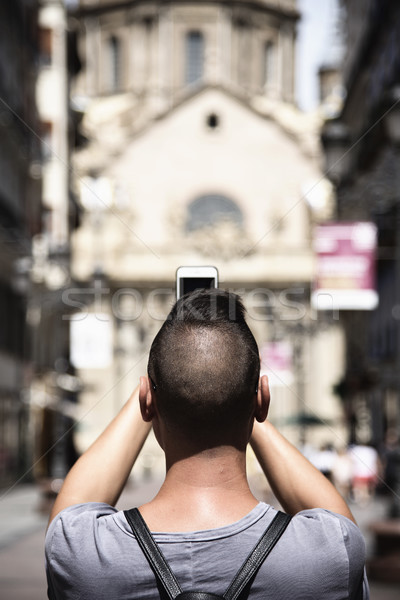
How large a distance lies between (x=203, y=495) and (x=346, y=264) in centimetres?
1451

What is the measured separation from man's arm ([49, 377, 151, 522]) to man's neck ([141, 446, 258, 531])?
0.12 metres

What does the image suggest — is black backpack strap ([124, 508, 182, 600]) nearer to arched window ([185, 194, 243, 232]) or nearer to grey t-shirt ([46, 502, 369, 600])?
grey t-shirt ([46, 502, 369, 600])

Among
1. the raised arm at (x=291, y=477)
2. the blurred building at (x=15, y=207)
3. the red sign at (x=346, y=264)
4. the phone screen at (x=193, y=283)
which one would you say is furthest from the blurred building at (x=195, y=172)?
the raised arm at (x=291, y=477)

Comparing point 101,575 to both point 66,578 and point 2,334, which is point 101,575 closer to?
point 66,578

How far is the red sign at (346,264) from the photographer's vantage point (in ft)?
55.4

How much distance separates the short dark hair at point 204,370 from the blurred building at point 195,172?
32927 mm

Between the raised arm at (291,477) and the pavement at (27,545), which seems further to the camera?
the pavement at (27,545)

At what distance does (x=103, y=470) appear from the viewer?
2.73m

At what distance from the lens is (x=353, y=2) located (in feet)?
166

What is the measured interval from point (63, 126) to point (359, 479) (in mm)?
22658

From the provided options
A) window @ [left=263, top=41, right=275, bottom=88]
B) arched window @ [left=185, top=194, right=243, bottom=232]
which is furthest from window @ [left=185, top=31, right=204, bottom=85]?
arched window @ [left=185, top=194, right=243, bottom=232]

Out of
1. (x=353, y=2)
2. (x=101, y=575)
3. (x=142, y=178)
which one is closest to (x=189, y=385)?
(x=101, y=575)

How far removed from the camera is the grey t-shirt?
8.16 feet

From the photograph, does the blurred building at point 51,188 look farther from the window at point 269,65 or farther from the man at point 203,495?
the man at point 203,495
